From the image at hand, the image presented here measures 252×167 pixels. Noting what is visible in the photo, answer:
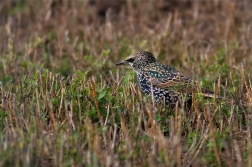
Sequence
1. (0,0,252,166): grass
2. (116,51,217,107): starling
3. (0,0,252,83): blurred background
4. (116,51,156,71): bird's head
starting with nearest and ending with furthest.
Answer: (0,0,252,166): grass, (116,51,217,107): starling, (116,51,156,71): bird's head, (0,0,252,83): blurred background

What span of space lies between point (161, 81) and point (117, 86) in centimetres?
60

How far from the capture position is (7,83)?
8.46m

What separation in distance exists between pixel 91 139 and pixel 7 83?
297 cm

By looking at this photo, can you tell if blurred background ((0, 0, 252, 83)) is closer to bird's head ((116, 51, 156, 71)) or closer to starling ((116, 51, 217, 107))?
bird's head ((116, 51, 156, 71))

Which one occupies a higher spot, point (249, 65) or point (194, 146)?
point (249, 65)

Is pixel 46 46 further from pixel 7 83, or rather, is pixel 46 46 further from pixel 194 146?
pixel 194 146

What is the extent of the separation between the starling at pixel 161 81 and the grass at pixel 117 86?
0.71ft

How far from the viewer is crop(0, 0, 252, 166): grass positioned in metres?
5.71

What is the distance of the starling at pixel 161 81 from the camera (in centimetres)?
740

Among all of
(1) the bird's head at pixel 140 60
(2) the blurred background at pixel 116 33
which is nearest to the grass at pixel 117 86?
(2) the blurred background at pixel 116 33

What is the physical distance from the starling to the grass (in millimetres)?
215

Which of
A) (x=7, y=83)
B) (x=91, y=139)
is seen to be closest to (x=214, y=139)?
(x=91, y=139)

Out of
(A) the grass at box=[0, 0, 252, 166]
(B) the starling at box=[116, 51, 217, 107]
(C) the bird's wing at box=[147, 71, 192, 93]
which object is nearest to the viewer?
(A) the grass at box=[0, 0, 252, 166]

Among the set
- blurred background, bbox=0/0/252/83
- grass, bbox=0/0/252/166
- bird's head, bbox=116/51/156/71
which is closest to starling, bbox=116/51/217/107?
bird's head, bbox=116/51/156/71
